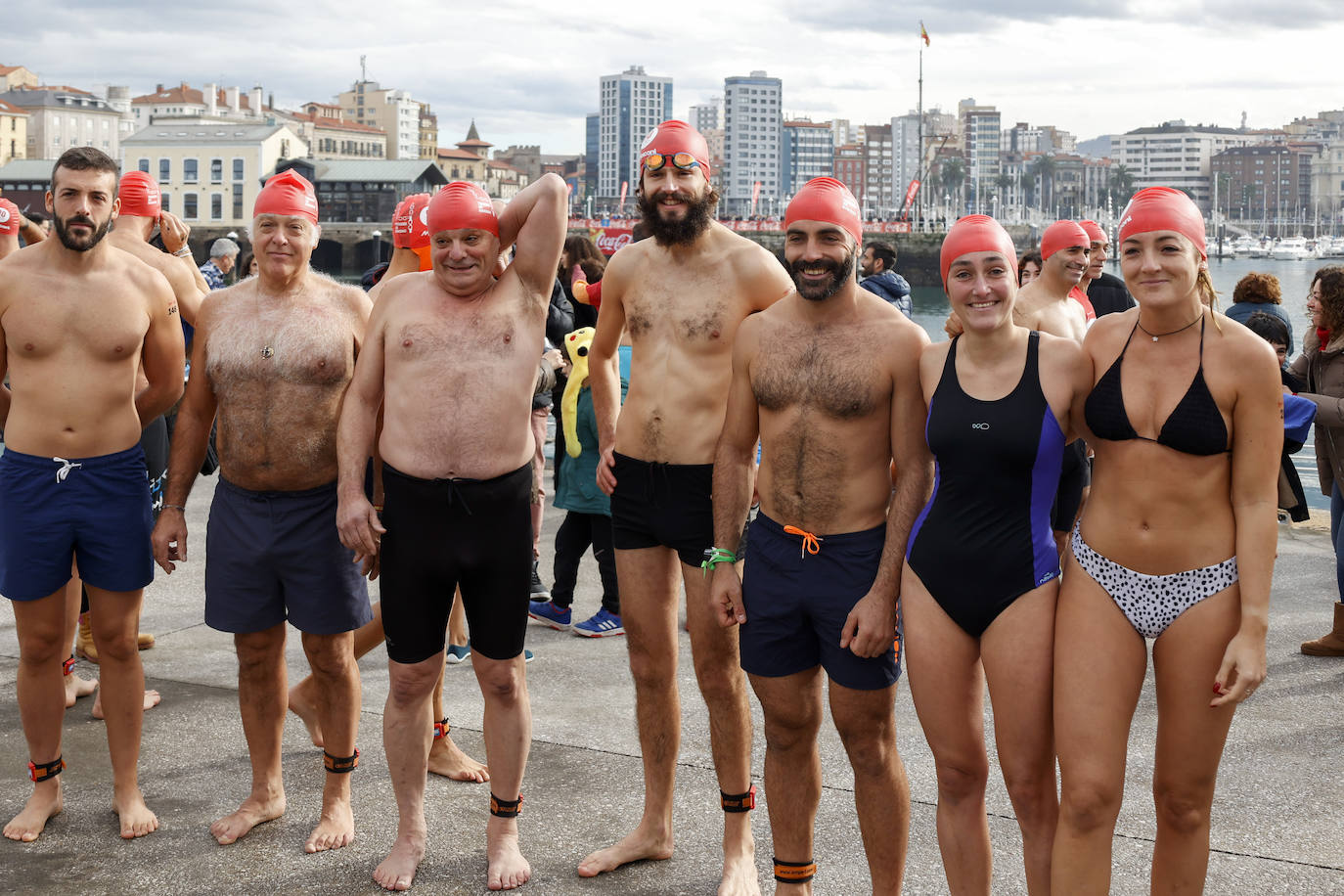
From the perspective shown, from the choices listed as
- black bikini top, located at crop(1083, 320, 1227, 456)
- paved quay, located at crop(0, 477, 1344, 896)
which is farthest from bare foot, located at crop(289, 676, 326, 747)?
black bikini top, located at crop(1083, 320, 1227, 456)

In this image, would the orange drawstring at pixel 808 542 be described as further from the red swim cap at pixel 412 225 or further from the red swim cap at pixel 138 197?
the red swim cap at pixel 138 197

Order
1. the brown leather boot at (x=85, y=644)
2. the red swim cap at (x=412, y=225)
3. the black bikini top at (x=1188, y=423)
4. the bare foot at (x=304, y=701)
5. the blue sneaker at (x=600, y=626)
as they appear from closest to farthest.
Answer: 1. the black bikini top at (x=1188, y=423)
2. the bare foot at (x=304, y=701)
3. the red swim cap at (x=412, y=225)
4. the brown leather boot at (x=85, y=644)
5. the blue sneaker at (x=600, y=626)

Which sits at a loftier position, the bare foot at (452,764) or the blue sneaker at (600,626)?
the blue sneaker at (600,626)

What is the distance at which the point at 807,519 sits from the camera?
3.71 metres

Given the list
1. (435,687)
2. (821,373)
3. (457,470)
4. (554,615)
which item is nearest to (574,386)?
(554,615)

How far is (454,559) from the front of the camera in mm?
4141

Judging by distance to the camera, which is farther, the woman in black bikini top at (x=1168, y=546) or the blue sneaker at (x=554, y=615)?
the blue sneaker at (x=554, y=615)

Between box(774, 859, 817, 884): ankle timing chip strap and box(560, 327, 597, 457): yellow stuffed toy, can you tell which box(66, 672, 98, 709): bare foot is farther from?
box(774, 859, 817, 884): ankle timing chip strap

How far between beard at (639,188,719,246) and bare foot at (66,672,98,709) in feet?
11.8

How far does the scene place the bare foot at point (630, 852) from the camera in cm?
420

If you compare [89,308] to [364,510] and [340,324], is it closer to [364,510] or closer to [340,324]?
[340,324]

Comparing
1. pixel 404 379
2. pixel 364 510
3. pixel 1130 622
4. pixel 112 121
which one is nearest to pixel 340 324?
pixel 404 379

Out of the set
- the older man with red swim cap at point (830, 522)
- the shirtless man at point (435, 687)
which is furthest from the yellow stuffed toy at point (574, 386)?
the older man with red swim cap at point (830, 522)

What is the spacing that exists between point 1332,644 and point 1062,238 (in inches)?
98.9
